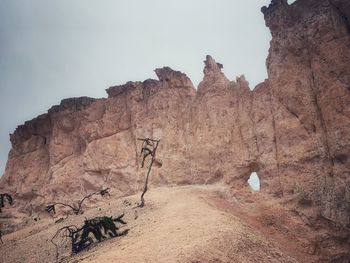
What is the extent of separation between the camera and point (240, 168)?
25.6 m

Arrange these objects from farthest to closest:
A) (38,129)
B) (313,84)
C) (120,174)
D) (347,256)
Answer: (38,129)
(120,174)
(313,84)
(347,256)

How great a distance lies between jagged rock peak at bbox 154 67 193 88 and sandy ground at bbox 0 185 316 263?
10.5 meters

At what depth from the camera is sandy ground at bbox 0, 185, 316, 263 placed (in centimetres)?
1488

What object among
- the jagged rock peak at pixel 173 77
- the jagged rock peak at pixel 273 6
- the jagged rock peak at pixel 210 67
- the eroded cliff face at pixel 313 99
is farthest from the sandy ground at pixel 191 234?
the jagged rock peak at pixel 273 6

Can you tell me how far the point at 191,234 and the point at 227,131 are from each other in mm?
12980

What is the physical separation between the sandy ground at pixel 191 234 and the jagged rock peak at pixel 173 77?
10.5 metres

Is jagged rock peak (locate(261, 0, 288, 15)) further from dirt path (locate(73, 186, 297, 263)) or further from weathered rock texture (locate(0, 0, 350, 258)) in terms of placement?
dirt path (locate(73, 186, 297, 263))

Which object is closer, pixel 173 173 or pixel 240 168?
pixel 240 168

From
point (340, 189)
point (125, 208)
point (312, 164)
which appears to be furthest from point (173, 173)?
point (340, 189)

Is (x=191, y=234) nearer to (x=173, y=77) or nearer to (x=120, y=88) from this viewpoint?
(x=173, y=77)

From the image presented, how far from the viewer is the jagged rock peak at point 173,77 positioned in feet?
110

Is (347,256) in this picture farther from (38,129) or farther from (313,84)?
(38,129)

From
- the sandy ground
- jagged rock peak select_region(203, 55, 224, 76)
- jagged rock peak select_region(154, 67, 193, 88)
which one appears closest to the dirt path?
the sandy ground

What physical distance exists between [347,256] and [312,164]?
5162 millimetres
